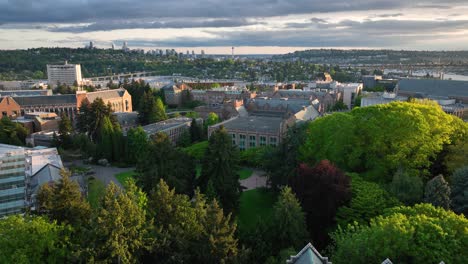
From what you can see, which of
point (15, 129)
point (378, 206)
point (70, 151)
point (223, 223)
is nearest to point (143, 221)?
point (223, 223)

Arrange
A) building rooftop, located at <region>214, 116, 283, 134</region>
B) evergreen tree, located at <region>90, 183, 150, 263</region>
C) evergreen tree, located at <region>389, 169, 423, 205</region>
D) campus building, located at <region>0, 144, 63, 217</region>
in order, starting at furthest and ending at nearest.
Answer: building rooftop, located at <region>214, 116, 283, 134</region>, campus building, located at <region>0, 144, 63, 217</region>, evergreen tree, located at <region>389, 169, 423, 205</region>, evergreen tree, located at <region>90, 183, 150, 263</region>

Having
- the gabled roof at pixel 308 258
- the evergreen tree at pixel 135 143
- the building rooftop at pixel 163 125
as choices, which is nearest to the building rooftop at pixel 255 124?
the building rooftop at pixel 163 125

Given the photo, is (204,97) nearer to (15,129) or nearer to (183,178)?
(15,129)

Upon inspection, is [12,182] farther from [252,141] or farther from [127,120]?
[127,120]

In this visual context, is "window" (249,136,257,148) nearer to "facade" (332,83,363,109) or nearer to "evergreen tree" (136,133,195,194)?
"evergreen tree" (136,133,195,194)

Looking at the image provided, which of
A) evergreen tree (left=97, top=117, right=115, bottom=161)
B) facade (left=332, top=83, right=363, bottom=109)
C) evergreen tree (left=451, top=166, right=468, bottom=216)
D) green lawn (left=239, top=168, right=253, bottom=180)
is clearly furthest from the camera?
facade (left=332, top=83, right=363, bottom=109)

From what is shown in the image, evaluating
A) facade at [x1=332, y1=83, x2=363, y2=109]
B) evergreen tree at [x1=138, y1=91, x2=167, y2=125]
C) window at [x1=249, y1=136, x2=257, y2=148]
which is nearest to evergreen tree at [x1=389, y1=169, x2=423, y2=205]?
window at [x1=249, y1=136, x2=257, y2=148]

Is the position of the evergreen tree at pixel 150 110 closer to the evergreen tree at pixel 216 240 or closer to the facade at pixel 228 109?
the facade at pixel 228 109
